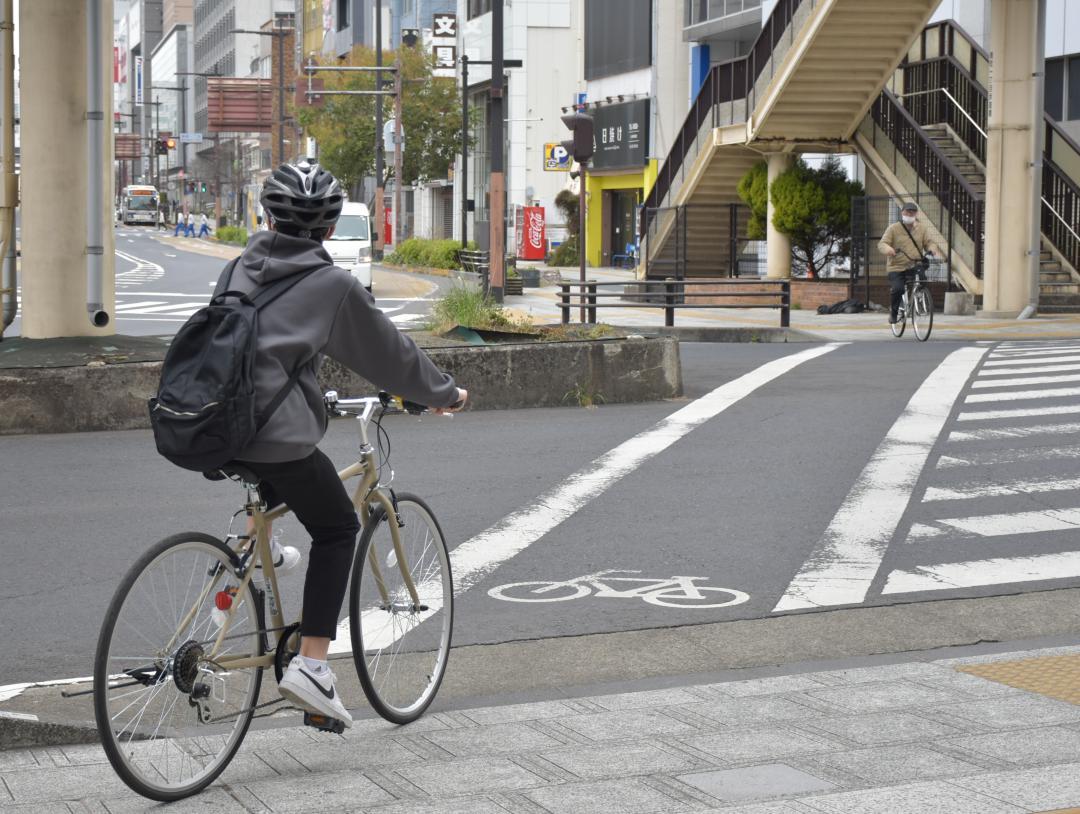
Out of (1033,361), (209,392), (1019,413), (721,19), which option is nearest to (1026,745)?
(209,392)

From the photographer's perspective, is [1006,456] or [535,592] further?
[1006,456]

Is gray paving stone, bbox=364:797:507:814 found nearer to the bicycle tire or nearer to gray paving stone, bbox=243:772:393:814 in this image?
gray paving stone, bbox=243:772:393:814

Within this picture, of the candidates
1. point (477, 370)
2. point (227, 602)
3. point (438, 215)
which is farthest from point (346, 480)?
point (438, 215)

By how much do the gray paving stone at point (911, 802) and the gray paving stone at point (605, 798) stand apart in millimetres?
410

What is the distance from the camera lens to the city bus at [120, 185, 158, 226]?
135 m

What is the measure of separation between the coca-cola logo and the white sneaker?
54108 mm

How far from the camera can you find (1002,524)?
932cm

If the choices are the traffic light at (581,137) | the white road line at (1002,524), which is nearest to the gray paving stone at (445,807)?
the white road line at (1002,524)

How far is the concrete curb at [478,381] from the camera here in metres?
13.0

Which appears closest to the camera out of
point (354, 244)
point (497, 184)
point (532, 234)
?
point (497, 184)

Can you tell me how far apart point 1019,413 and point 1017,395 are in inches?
54.9

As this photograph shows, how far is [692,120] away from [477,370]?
879 inches

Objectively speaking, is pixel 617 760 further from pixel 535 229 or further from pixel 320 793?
pixel 535 229

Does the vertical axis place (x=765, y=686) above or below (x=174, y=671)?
below
